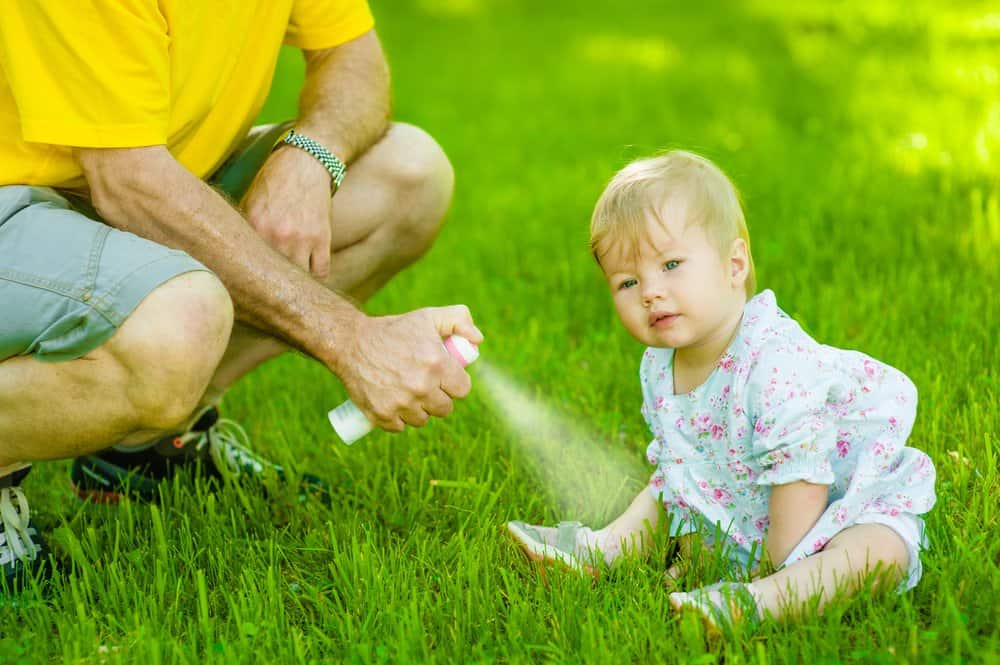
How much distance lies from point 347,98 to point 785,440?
1.48 metres

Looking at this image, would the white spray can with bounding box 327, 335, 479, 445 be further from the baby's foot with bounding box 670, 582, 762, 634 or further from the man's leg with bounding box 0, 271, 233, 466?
the baby's foot with bounding box 670, 582, 762, 634

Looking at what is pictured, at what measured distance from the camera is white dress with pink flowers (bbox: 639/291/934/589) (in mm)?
2084

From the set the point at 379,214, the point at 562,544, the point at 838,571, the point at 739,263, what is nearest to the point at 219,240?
the point at 379,214

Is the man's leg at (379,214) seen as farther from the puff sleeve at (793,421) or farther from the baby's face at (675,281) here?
the puff sleeve at (793,421)

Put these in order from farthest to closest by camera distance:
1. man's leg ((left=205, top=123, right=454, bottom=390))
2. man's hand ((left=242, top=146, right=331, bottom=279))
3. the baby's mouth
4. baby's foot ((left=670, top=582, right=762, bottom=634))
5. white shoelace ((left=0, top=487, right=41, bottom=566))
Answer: man's leg ((left=205, top=123, right=454, bottom=390)) < man's hand ((left=242, top=146, right=331, bottom=279)) < white shoelace ((left=0, top=487, right=41, bottom=566)) < the baby's mouth < baby's foot ((left=670, top=582, right=762, bottom=634))

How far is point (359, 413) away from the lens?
229 centimetres

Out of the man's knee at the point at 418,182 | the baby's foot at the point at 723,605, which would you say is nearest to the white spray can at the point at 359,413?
the baby's foot at the point at 723,605

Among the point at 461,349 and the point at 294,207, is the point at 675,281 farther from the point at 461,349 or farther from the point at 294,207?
the point at 294,207

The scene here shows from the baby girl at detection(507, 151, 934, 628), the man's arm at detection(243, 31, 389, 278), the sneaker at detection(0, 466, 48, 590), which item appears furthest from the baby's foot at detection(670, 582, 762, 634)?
the sneaker at detection(0, 466, 48, 590)

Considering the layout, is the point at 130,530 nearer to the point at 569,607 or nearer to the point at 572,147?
the point at 569,607

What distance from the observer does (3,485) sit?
2.38 m

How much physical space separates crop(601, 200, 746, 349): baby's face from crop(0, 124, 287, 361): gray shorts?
0.86 m

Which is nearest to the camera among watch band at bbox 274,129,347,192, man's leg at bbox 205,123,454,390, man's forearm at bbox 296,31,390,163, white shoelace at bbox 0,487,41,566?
white shoelace at bbox 0,487,41,566

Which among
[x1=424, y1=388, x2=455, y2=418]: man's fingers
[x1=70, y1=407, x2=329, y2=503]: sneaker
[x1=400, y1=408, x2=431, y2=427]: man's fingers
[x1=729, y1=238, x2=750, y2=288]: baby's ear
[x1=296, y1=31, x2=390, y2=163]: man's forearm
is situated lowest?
[x1=70, y1=407, x2=329, y2=503]: sneaker
